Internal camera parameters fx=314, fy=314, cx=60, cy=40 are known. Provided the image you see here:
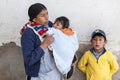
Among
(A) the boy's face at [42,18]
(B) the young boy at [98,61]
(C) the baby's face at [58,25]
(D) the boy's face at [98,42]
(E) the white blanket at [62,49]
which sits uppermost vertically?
(A) the boy's face at [42,18]

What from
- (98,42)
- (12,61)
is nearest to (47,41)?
(98,42)

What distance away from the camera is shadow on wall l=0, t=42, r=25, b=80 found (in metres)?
4.39

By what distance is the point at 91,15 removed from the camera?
432 cm

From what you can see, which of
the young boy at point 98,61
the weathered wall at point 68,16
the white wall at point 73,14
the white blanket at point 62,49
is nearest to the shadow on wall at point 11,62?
the weathered wall at point 68,16

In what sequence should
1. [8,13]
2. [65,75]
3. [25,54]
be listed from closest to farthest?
[25,54]
[65,75]
[8,13]

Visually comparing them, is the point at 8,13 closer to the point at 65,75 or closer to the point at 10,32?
the point at 10,32

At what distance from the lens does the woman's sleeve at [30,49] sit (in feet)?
10.3

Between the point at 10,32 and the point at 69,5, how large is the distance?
35.1 inches

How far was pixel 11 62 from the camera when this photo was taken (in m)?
4.41

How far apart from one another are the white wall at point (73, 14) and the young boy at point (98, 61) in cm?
19

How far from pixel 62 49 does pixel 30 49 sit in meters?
0.35

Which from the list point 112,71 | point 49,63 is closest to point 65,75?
point 49,63

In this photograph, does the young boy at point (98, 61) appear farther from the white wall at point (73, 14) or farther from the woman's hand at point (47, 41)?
the woman's hand at point (47, 41)

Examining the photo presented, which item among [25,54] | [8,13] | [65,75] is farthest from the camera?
[8,13]
